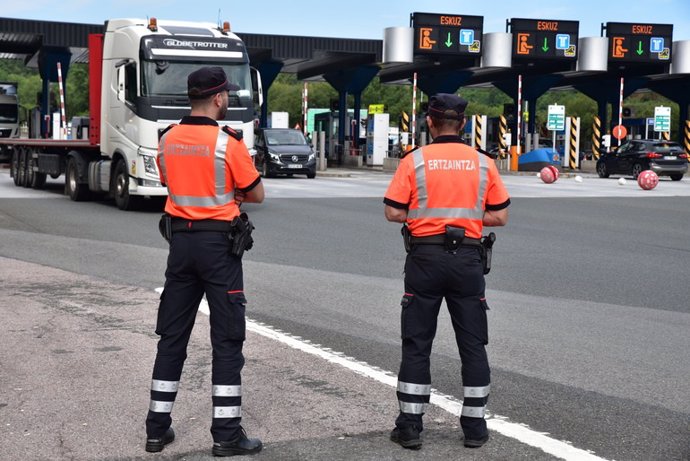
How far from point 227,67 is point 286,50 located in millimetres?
24413

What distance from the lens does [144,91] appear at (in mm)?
18250

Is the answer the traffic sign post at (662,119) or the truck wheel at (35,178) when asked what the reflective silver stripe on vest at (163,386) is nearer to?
the truck wheel at (35,178)

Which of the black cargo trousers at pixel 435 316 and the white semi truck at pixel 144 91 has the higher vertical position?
the white semi truck at pixel 144 91

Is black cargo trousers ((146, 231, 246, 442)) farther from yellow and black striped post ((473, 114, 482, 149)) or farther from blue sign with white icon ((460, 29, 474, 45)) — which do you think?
yellow and black striped post ((473, 114, 482, 149))

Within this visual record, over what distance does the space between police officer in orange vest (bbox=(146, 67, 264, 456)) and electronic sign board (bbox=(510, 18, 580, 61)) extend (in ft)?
129

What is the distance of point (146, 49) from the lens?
1842 cm

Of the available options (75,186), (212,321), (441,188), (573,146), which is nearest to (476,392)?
(441,188)

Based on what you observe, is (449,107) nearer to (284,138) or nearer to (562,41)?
(284,138)

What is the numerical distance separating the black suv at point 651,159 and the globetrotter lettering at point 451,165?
33783 millimetres

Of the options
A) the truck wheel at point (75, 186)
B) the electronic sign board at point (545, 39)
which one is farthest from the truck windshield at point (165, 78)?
the electronic sign board at point (545, 39)

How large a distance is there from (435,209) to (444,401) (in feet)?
4.09

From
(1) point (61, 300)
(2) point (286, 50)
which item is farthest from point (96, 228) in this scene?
(2) point (286, 50)

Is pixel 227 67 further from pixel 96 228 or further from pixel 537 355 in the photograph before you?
pixel 537 355

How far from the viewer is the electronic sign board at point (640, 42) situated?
43750 mm
